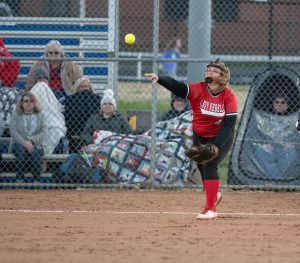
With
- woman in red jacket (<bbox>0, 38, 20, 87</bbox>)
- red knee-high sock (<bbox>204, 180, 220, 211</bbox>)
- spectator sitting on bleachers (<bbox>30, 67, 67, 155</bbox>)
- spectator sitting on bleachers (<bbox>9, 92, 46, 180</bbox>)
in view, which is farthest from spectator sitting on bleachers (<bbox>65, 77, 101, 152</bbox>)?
red knee-high sock (<bbox>204, 180, 220, 211</bbox>)

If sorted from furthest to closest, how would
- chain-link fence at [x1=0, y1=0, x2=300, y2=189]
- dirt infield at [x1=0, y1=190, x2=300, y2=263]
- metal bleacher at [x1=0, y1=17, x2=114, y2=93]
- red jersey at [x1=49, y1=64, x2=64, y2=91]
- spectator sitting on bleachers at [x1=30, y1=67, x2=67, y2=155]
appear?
1. metal bleacher at [x1=0, y1=17, x2=114, y2=93]
2. red jersey at [x1=49, y1=64, x2=64, y2=91]
3. spectator sitting on bleachers at [x1=30, y1=67, x2=67, y2=155]
4. chain-link fence at [x1=0, y1=0, x2=300, y2=189]
5. dirt infield at [x1=0, y1=190, x2=300, y2=263]

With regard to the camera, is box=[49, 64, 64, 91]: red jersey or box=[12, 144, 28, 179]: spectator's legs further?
box=[49, 64, 64, 91]: red jersey

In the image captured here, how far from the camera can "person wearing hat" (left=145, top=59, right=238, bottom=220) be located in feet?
30.9

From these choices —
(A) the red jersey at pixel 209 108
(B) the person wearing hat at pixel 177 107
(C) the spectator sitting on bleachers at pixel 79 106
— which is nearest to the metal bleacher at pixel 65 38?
(C) the spectator sitting on bleachers at pixel 79 106

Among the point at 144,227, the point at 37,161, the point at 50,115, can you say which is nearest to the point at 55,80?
the point at 50,115

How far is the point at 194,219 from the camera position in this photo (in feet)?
31.4

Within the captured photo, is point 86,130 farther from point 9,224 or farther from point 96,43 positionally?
point 9,224

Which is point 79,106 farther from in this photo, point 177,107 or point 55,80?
point 177,107

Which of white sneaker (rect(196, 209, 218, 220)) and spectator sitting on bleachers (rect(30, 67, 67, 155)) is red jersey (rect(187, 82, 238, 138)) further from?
spectator sitting on bleachers (rect(30, 67, 67, 155))

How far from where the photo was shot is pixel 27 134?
40.1ft

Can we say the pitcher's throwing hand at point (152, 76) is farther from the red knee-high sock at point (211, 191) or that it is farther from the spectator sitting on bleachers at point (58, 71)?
the spectator sitting on bleachers at point (58, 71)

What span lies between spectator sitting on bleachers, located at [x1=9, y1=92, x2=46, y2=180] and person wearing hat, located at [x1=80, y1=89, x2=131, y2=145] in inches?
23.9

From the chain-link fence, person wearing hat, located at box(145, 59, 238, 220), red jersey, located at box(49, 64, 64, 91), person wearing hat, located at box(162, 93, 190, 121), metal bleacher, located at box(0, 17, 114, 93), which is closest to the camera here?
person wearing hat, located at box(145, 59, 238, 220)

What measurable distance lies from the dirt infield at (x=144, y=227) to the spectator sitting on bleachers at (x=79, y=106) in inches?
37.8
